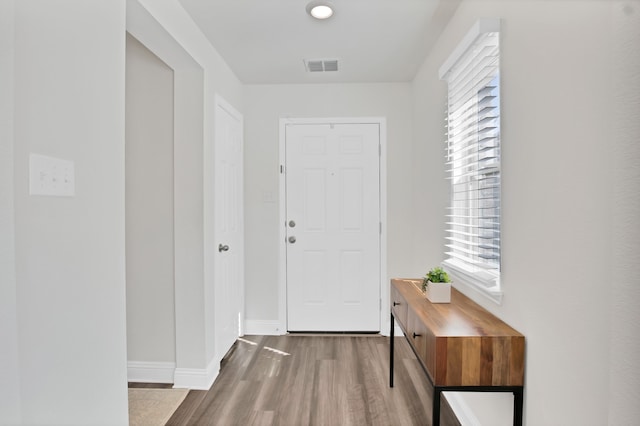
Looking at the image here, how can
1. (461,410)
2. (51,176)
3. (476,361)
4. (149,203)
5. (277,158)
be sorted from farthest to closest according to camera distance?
(277,158)
(149,203)
(461,410)
(476,361)
(51,176)

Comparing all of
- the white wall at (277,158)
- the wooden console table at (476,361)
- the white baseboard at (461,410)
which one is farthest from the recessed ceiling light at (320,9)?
the white baseboard at (461,410)

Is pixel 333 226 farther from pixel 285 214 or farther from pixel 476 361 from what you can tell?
pixel 476 361

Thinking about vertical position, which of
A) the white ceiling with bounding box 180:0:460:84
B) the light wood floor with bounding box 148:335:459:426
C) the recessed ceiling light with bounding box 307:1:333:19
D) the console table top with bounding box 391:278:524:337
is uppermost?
the white ceiling with bounding box 180:0:460:84

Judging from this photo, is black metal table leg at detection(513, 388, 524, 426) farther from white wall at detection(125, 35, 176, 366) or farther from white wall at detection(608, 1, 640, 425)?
white wall at detection(125, 35, 176, 366)

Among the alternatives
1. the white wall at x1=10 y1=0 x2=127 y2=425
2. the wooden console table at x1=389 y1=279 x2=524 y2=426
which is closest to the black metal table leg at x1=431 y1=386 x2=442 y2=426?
the wooden console table at x1=389 y1=279 x2=524 y2=426

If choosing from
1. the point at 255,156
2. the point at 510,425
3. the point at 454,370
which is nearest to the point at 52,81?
the point at 454,370

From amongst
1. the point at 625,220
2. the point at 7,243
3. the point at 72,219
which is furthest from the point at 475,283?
the point at 7,243

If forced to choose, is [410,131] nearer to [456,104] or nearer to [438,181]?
[438,181]

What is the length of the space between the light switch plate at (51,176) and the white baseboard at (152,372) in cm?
183

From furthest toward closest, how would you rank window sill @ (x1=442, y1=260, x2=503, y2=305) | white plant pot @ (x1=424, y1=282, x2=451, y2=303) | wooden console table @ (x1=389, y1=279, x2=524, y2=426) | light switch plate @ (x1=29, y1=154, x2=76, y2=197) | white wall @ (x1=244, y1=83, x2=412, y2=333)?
1. white wall @ (x1=244, y1=83, x2=412, y2=333)
2. white plant pot @ (x1=424, y1=282, x2=451, y2=303)
3. window sill @ (x1=442, y1=260, x2=503, y2=305)
4. wooden console table @ (x1=389, y1=279, x2=524, y2=426)
5. light switch plate @ (x1=29, y1=154, x2=76, y2=197)

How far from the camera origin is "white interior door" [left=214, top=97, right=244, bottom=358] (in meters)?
2.96

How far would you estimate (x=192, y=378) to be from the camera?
8.66 feet

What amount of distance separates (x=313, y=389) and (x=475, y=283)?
1.33 metres

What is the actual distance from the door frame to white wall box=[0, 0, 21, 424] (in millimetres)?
2698
